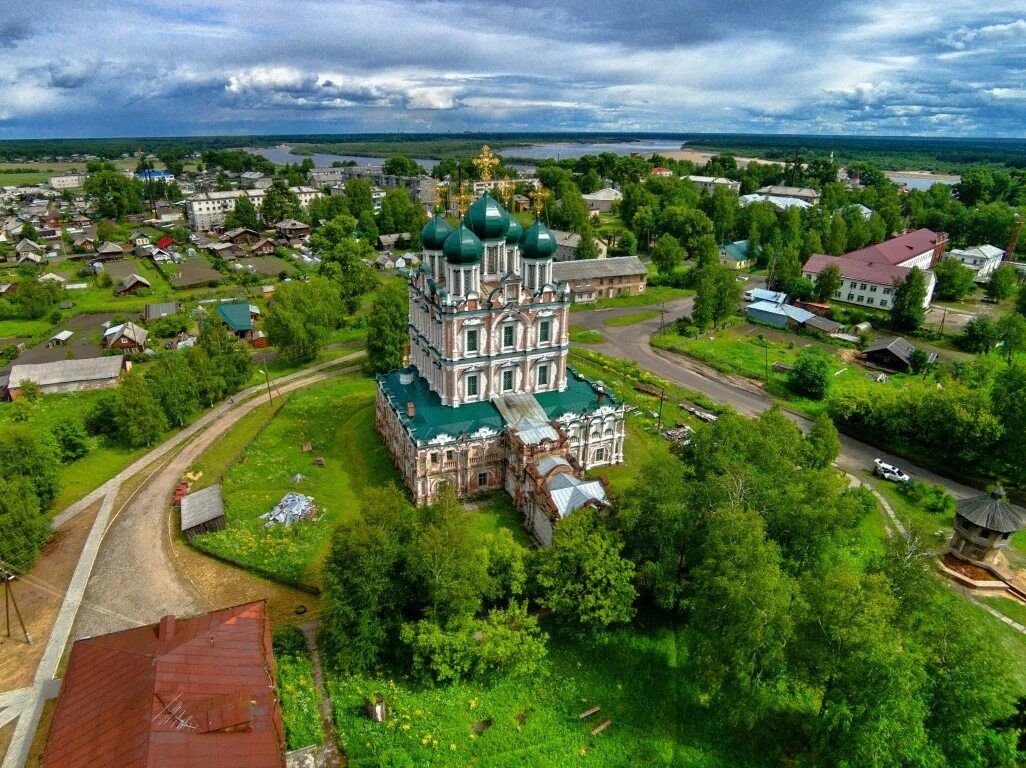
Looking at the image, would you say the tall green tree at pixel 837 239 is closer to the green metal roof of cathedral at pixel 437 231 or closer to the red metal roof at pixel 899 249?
the red metal roof at pixel 899 249

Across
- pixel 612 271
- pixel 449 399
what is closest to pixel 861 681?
pixel 449 399

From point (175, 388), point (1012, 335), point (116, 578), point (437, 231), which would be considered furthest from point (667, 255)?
point (116, 578)

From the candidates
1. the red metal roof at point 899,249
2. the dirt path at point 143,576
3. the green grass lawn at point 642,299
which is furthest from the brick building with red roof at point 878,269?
the dirt path at point 143,576

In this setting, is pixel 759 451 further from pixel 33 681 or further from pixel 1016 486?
pixel 33 681

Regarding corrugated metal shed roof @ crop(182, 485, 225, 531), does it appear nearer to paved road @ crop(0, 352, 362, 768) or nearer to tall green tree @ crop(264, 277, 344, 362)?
paved road @ crop(0, 352, 362, 768)

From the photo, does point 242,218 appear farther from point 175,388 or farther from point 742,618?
point 742,618

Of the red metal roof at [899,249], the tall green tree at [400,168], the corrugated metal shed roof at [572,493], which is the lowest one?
the corrugated metal shed roof at [572,493]

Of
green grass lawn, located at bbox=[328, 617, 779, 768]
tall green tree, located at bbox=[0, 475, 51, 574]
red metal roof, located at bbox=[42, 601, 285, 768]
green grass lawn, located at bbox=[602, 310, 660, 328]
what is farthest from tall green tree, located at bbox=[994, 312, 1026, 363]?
tall green tree, located at bbox=[0, 475, 51, 574]
